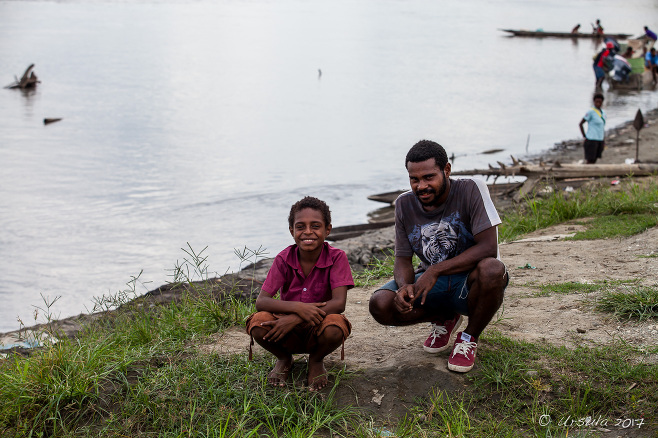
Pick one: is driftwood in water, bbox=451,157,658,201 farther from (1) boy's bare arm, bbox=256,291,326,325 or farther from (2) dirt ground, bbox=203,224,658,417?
(1) boy's bare arm, bbox=256,291,326,325

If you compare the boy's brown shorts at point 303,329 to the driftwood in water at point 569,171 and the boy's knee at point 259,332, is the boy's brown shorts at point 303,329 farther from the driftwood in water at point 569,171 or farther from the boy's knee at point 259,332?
the driftwood in water at point 569,171

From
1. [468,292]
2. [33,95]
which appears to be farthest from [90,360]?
[33,95]

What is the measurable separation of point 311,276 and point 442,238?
2.60ft

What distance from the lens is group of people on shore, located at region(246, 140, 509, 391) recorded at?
348 centimetres

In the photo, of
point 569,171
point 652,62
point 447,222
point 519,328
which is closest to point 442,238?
point 447,222

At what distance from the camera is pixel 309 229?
355cm

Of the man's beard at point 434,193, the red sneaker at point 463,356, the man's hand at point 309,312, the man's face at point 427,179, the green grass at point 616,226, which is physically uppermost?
the man's face at point 427,179

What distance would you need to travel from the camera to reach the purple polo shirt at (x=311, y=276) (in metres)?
3.61

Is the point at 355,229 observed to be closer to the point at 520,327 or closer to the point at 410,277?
the point at 520,327

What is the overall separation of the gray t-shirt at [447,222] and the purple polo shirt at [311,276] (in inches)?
16.8

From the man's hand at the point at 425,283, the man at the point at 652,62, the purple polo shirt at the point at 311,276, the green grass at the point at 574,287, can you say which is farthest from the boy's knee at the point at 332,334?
the man at the point at 652,62

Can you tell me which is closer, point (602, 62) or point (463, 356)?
point (463, 356)

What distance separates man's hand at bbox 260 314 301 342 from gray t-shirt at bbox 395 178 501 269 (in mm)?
811

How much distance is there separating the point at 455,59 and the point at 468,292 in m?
36.5
